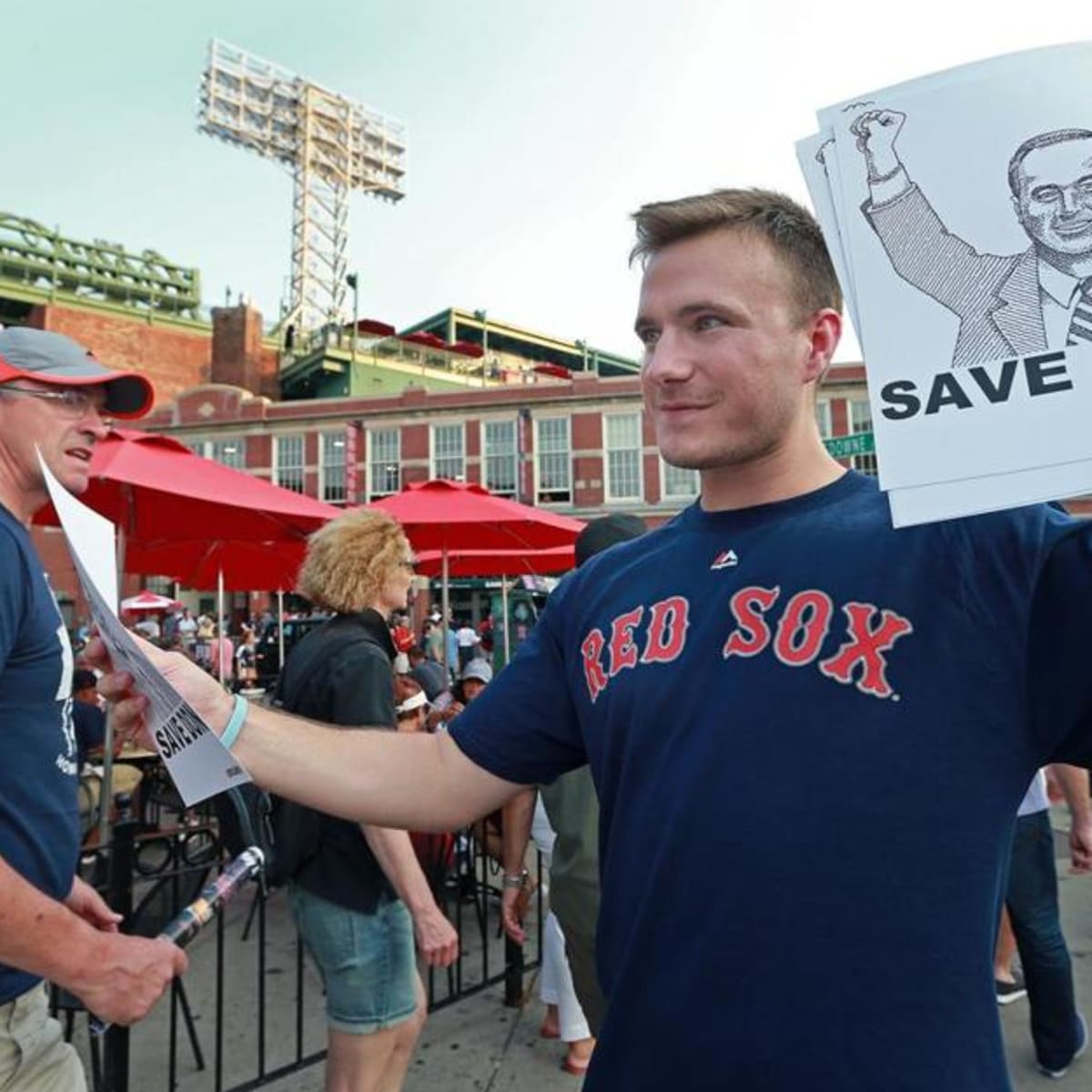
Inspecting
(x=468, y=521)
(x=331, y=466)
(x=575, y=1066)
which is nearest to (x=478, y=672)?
(x=468, y=521)

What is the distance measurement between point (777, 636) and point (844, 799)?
0.82 ft

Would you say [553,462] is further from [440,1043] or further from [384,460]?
[440,1043]

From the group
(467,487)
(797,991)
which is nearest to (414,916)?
(797,991)

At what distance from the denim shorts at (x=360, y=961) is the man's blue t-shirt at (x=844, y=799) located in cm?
151

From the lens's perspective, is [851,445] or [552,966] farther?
[851,445]

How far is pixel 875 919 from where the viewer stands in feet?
3.59

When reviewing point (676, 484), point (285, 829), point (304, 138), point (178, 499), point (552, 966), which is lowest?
point (552, 966)

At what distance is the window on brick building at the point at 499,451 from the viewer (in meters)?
31.6

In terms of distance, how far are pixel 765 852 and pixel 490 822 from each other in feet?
14.3

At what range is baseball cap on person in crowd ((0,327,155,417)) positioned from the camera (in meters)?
1.92

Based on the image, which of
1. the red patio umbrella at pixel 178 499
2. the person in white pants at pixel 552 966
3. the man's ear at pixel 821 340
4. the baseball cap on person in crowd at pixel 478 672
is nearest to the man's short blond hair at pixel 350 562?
the person in white pants at pixel 552 966

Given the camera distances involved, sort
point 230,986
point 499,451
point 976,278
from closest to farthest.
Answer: point 976,278, point 230,986, point 499,451

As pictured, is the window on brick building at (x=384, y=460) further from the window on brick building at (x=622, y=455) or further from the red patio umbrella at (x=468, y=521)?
the red patio umbrella at (x=468, y=521)

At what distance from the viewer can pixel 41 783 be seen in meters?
1.70
